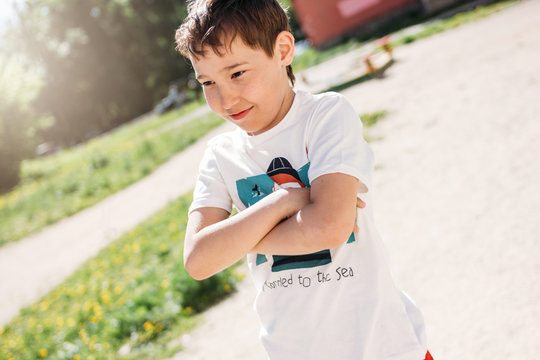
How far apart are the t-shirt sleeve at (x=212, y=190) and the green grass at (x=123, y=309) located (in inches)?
102

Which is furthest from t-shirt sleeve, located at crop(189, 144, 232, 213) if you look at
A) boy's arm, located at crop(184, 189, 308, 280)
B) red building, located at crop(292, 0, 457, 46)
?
red building, located at crop(292, 0, 457, 46)

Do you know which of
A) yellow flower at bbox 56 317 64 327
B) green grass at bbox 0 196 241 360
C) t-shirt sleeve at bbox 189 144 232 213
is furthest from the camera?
yellow flower at bbox 56 317 64 327

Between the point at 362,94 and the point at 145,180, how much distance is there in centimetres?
533

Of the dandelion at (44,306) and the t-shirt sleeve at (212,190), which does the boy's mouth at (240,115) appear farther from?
the dandelion at (44,306)

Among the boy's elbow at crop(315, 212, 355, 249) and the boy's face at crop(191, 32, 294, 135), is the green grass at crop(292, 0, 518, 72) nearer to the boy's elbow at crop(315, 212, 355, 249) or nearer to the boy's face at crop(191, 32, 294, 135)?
the boy's face at crop(191, 32, 294, 135)

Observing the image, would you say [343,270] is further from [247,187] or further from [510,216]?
[510,216]

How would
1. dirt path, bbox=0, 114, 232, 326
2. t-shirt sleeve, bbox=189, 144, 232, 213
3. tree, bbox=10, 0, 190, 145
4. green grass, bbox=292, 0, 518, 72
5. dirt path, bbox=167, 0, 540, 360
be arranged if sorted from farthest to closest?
tree, bbox=10, 0, 190, 145, green grass, bbox=292, 0, 518, 72, dirt path, bbox=0, 114, 232, 326, dirt path, bbox=167, 0, 540, 360, t-shirt sleeve, bbox=189, 144, 232, 213

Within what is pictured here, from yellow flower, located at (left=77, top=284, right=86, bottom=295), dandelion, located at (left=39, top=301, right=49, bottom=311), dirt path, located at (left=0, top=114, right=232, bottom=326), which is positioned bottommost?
dirt path, located at (left=0, top=114, right=232, bottom=326)

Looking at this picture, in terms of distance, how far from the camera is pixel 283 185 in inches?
55.1

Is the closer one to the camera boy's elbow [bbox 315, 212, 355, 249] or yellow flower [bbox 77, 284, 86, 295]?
boy's elbow [bbox 315, 212, 355, 249]

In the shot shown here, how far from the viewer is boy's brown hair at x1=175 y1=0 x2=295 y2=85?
1305 mm

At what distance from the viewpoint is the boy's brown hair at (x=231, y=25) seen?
1.30 meters

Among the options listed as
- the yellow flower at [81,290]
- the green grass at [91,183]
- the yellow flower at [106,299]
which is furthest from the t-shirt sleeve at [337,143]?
the green grass at [91,183]

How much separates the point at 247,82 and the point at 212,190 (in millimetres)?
380
